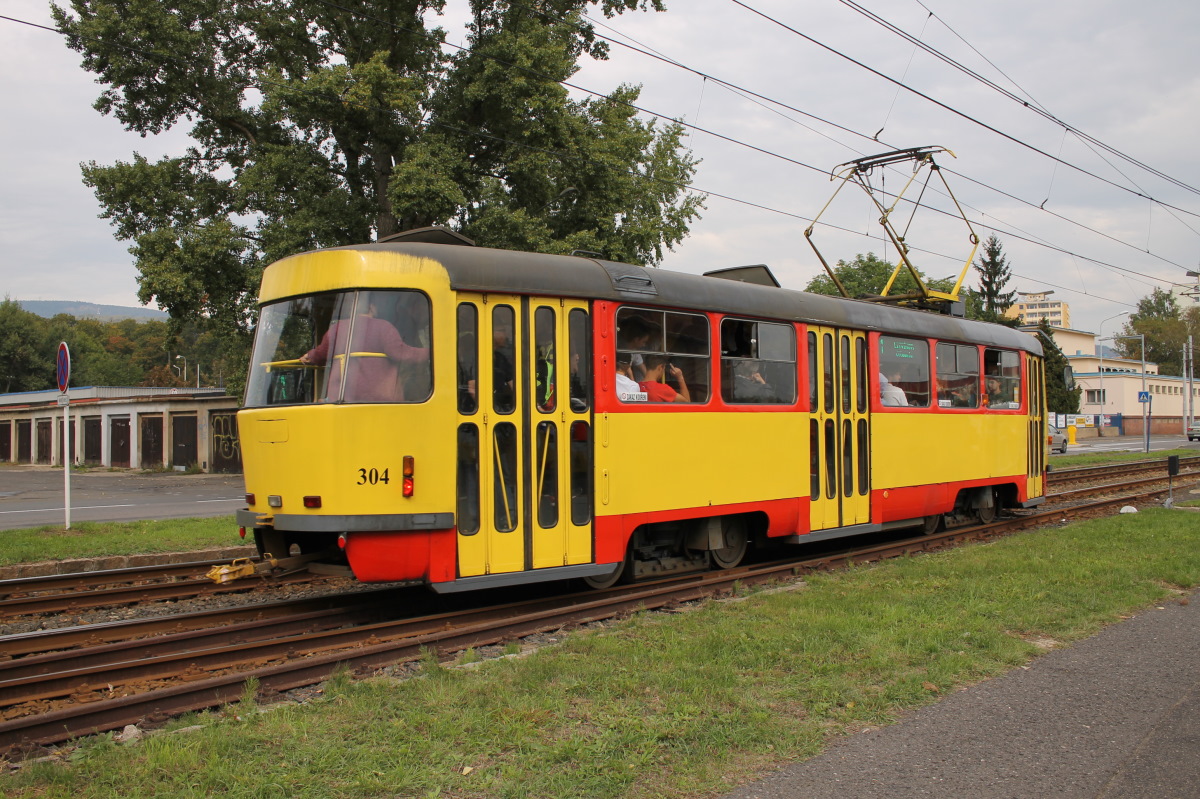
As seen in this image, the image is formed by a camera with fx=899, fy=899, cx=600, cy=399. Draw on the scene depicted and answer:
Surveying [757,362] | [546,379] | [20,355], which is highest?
[20,355]

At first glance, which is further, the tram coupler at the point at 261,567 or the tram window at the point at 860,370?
the tram window at the point at 860,370

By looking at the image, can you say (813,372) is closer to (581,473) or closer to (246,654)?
(581,473)

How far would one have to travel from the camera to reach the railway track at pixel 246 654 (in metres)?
5.31

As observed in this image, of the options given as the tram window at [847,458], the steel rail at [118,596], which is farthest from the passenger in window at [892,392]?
the steel rail at [118,596]

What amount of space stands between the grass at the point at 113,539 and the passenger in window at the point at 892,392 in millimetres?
9001

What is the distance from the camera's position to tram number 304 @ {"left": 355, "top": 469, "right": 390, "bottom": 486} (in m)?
6.97

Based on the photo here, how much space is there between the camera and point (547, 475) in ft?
25.6

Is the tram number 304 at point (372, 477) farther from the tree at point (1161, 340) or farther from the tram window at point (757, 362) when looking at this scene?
the tree at point (1161, 340)

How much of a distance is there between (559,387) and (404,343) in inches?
56.3

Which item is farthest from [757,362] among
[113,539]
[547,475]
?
[113,539]

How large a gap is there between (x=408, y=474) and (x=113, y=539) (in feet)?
25.5

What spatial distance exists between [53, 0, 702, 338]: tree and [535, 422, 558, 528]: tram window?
14243mm

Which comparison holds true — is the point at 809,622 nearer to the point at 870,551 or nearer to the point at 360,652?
the point at 360,652

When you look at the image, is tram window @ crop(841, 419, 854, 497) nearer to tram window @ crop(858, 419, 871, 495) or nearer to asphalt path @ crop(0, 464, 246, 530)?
tram window @ crop(858, 419, 871, 495)
